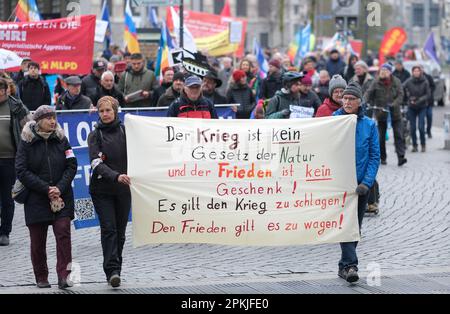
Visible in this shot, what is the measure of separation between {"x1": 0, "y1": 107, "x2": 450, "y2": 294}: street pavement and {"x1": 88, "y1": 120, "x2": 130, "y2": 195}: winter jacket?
82 centimetres

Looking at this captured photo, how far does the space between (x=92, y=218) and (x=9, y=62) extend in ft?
10.8

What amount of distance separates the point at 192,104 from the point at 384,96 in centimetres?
830

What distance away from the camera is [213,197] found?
390 inches

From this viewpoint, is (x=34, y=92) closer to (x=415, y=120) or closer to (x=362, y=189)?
(x=362, y=189)

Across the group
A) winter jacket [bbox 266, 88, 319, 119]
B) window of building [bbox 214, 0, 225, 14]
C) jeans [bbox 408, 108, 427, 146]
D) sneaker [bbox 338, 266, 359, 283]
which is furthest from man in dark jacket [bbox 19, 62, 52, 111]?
window of building [bbox 214, 0, 225, 14]

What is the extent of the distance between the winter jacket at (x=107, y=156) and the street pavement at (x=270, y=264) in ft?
2.68

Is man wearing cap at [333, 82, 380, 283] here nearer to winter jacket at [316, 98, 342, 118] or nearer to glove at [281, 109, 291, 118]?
winter jacket at [316, 98, 342, 118]

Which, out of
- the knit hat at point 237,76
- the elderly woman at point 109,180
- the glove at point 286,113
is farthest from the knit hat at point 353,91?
the knit hat at point 237,76

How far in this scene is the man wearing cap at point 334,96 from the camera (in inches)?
465

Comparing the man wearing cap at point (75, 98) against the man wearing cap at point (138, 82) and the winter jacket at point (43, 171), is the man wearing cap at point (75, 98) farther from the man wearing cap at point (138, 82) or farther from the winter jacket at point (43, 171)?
the winter jacket at point (43, 171)

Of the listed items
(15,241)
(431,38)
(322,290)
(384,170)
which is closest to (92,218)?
(15,241)

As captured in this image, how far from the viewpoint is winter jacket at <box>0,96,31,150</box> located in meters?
12.4

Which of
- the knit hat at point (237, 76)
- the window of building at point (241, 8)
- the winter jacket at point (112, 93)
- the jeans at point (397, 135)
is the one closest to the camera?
the winter jacket at point (112, 93)

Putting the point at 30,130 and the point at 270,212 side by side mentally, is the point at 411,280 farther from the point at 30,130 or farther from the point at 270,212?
the point at 30,130
